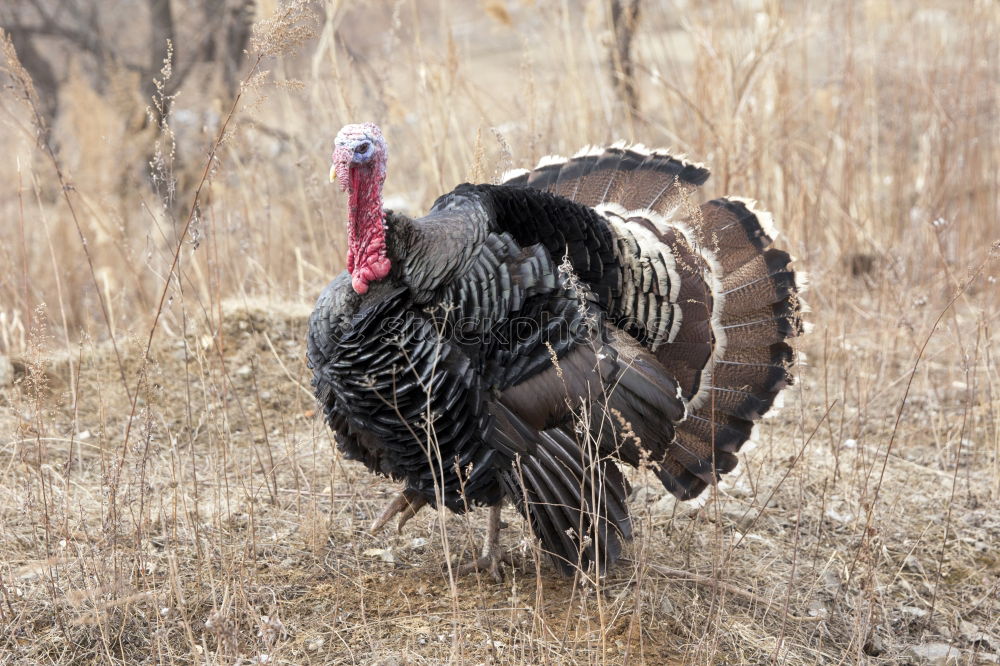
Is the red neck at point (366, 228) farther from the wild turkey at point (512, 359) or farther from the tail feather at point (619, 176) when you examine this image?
the tail feather at point (619, 176)

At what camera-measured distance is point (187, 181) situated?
24.8 ft

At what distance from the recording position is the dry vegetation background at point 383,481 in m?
3.06

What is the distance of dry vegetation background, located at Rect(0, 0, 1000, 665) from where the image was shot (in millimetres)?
3059

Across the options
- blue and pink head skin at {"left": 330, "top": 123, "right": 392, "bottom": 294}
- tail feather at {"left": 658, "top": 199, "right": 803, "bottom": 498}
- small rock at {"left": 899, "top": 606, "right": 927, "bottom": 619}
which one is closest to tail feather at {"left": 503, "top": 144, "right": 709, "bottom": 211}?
tail feather at {"left": 658, "top": 199, "right": 803, "bottom": 498}

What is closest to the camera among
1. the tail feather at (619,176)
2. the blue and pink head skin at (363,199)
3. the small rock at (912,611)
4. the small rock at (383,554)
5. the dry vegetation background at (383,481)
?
the dry vegetation background at (383,481)

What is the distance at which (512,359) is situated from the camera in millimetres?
3189

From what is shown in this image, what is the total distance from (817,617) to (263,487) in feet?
7.58

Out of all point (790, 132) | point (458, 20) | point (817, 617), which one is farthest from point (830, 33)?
point (458, 20)

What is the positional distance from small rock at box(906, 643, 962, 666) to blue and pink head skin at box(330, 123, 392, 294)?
2.27 meters

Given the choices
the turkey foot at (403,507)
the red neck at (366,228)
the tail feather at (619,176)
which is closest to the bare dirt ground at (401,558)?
the turkey foot at (403,507)

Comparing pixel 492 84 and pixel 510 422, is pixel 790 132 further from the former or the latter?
pixel 492 84

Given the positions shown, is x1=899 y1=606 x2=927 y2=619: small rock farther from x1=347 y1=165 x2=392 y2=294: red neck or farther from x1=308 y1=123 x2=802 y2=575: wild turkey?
x1=347 y1=165 x2=392 y2=294: red neck

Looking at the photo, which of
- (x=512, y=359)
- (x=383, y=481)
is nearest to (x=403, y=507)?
(x=383, y=481)

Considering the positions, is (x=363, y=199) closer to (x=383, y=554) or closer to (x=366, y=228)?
(x=366, y=228)
